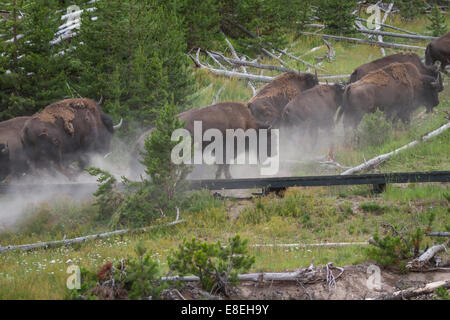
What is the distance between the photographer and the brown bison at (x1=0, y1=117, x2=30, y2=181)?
1247 centimetres

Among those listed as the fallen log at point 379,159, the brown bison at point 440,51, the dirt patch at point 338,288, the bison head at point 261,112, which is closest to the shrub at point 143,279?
the dirt patch at point 338,288

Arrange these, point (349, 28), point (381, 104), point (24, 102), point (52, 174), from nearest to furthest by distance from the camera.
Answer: point (52, 174) → point (24, 102) → point (381, 104) → point (349, 28)

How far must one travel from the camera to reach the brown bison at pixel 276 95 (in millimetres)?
14961

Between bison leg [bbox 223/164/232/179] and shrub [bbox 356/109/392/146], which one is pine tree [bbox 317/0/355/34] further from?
bison leg [bbox 223/164/232/179]

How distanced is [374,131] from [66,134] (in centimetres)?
796

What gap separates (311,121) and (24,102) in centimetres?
769

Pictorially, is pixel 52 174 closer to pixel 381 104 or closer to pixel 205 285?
pixel 205 285

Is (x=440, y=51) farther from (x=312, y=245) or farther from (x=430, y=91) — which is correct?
(x=312, y=245)

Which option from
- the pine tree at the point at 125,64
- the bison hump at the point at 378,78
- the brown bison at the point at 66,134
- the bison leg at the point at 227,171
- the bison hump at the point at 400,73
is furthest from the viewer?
the bison hump at the point at 400,73

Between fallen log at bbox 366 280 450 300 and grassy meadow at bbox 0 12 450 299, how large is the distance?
125 cm

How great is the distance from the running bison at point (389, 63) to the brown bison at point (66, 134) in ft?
26.1

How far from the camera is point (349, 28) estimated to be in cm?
2717

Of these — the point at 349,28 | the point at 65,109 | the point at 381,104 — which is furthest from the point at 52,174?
the point at 349,28

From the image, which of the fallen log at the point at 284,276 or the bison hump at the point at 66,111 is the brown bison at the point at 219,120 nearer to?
the bison hump at the point at 66,111
